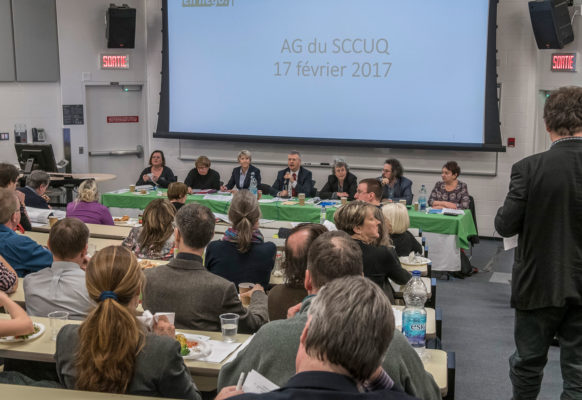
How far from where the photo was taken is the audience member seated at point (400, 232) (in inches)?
213

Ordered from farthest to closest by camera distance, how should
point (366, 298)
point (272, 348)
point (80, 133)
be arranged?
point (80, 133), point (272, 348), point (366, 298)

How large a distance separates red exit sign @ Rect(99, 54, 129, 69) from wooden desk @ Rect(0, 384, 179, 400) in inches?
362

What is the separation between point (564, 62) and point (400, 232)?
4.74 metres

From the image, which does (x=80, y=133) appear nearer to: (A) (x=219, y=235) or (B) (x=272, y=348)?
(A) (x=219, y=235)

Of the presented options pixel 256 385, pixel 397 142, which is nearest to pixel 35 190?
pixel 397 142

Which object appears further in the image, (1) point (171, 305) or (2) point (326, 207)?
(2) point (326, 207)

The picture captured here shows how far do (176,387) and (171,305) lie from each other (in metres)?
0.92

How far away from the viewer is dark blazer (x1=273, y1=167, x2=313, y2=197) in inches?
352

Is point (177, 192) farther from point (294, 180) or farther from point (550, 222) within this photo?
point (550, 222)

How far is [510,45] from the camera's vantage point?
9.14 metres

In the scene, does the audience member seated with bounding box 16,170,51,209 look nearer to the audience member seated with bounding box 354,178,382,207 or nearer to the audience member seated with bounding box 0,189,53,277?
the audience member seated with bounding box 0,189,53,277

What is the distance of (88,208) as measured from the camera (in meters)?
6.49

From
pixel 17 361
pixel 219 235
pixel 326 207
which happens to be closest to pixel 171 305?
pixel 17 361

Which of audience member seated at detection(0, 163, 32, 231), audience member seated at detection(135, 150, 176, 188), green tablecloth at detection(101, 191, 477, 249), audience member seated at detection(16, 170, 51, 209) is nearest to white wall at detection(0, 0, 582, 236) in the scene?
audience member seated at detection(135, 150, 176, 188)
